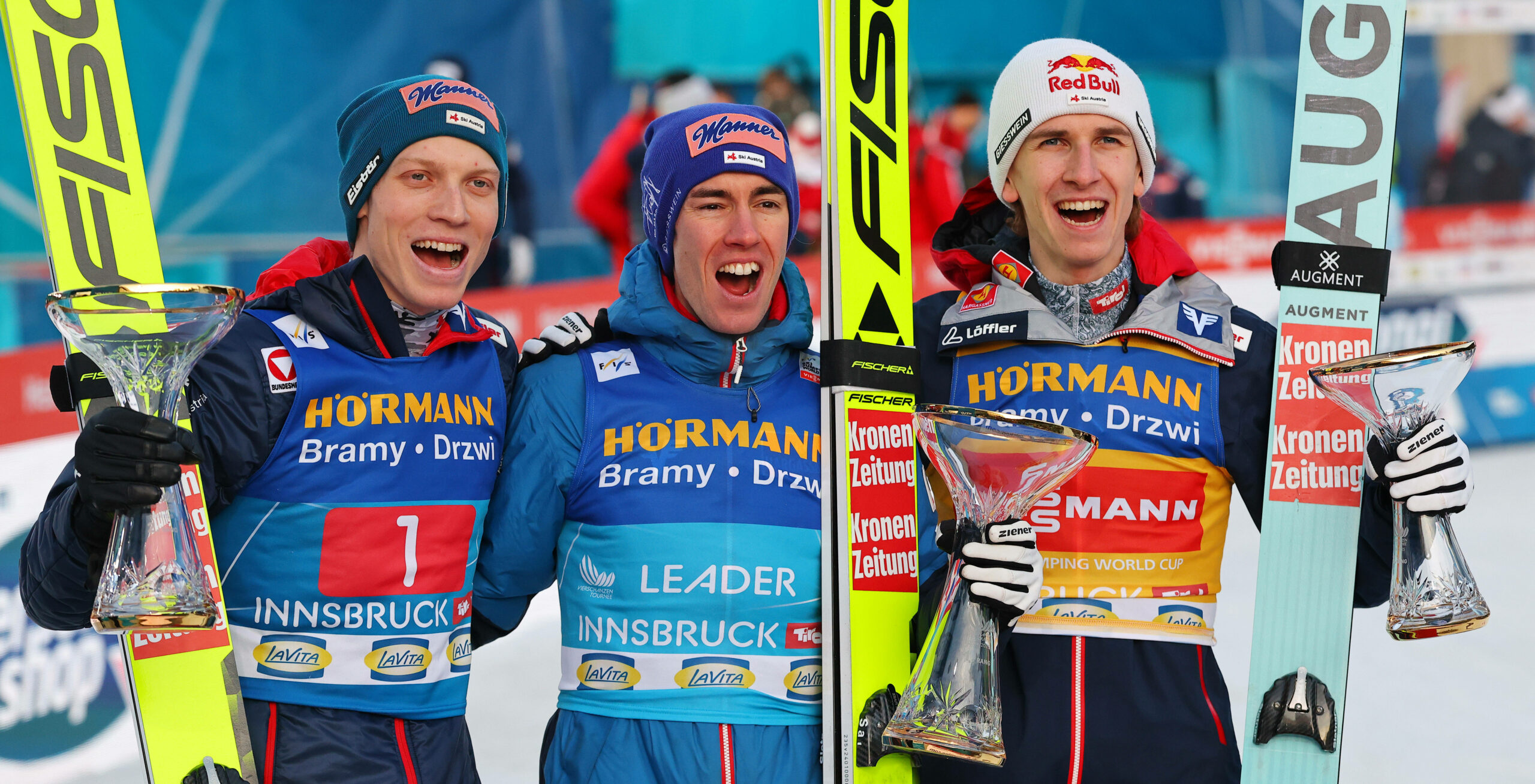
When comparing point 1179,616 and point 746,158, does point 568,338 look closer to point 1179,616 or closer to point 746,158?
point 746,158

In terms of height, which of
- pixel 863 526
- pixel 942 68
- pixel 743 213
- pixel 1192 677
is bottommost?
pixel 1192 677

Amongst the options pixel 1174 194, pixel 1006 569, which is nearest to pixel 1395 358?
pixel 1006 569

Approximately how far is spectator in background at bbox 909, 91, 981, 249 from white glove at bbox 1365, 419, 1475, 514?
5.03 m

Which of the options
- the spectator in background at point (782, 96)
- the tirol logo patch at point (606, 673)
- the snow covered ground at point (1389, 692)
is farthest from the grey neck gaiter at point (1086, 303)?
the spectator in background at point (782, 96)

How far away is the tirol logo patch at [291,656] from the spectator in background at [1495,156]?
38.8ft

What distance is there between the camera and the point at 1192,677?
7.27 feet

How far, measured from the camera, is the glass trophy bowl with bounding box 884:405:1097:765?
192cm

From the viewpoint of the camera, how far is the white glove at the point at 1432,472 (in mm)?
1936

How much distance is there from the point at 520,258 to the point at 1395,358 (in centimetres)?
677

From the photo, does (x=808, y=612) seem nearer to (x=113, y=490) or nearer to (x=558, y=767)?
(x=558, y=767)

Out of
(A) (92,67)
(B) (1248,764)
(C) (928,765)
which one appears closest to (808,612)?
(C) (928,765)

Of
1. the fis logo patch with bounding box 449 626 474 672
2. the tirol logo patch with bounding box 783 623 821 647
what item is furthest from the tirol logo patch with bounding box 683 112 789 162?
the fis logo patch with bounding box 449 626 474 672

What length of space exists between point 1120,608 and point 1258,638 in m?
0.33

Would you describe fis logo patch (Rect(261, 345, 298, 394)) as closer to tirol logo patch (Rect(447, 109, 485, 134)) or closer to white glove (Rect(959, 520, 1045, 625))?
tirol logo patch (Rect(447, 109, 485, 134))
